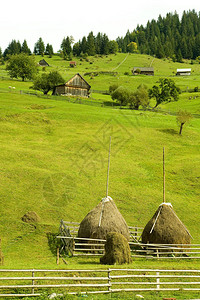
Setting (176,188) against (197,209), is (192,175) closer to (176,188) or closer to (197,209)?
(176,188)

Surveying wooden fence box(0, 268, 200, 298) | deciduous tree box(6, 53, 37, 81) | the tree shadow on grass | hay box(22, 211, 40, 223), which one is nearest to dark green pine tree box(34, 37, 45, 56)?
deciduous tree box(6, 53, 37, 81)

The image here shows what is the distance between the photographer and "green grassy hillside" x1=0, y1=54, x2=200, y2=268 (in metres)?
27.5

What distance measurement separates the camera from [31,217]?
89.0ft

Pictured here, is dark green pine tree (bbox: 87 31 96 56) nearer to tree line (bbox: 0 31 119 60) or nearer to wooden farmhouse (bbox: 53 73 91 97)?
tree line (bbox: 0 31 119 60)

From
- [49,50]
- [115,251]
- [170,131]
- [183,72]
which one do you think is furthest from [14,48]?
[115,251]

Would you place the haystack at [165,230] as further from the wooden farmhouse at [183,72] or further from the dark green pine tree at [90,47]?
the dark green pine tree at [90,47]

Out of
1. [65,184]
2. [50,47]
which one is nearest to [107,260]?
[65,184]

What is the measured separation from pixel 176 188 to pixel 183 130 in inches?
863

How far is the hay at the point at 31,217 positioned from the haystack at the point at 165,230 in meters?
8.44

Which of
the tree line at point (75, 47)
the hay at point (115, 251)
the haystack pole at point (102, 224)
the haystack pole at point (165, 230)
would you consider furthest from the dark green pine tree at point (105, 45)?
the hay at point (115, 251)

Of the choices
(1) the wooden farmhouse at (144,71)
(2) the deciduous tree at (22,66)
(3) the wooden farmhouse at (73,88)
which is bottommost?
(3) the wooden farmhouse at (73,88)

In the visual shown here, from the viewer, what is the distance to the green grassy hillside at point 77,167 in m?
27.5

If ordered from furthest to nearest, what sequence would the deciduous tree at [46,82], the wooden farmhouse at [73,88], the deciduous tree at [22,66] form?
1. the deciduous tree at [22,66]
2. the wooden farmhouse at [73,88]
3. the deciduous tree at [46,82]

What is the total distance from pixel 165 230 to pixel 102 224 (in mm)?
4368
